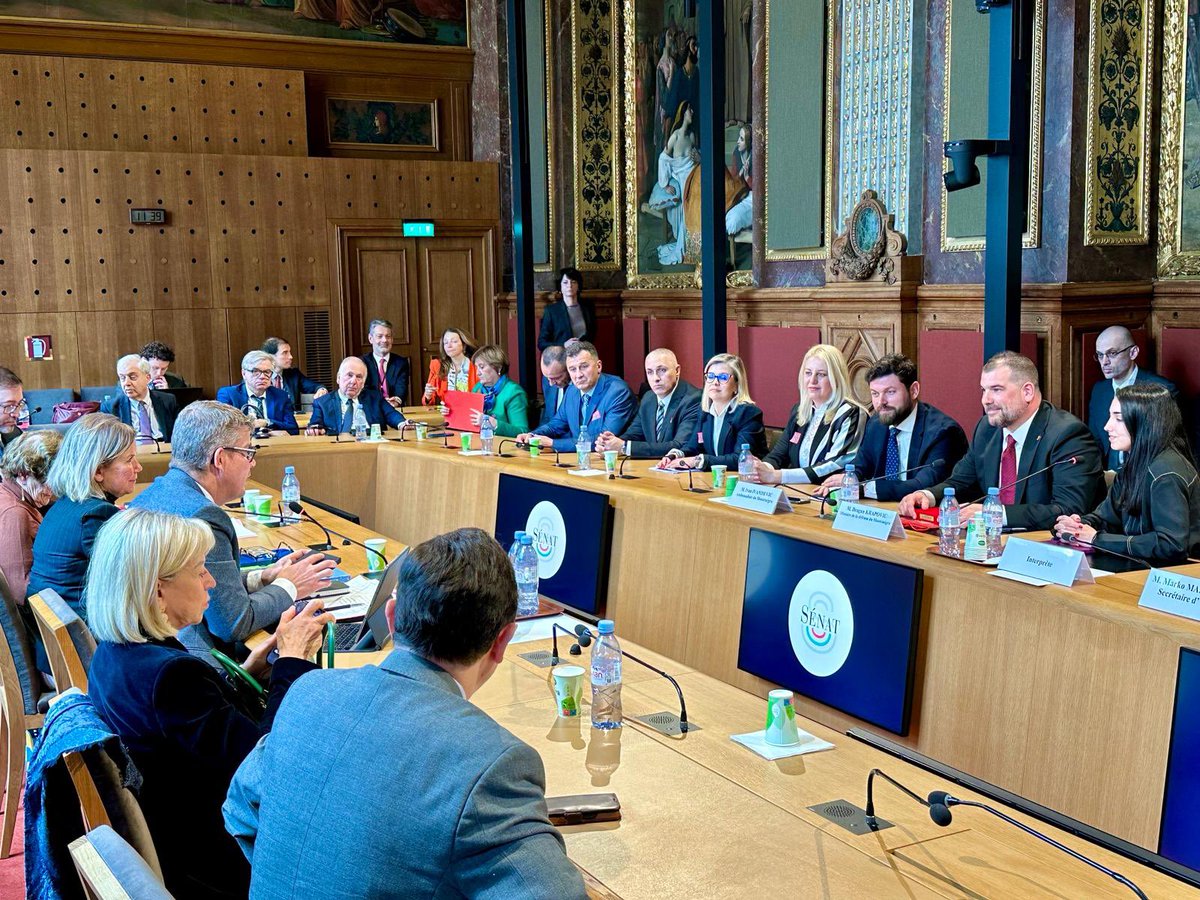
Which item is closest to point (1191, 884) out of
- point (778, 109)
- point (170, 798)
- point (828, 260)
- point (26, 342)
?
point (170, 798)

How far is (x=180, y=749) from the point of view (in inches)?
92.8

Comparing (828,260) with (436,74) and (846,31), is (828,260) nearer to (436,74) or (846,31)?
(846,31)

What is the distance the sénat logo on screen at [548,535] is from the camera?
17.2 feet

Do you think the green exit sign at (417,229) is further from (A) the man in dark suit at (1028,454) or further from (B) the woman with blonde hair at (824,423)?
(A) the man in dark suit at (1028,454)

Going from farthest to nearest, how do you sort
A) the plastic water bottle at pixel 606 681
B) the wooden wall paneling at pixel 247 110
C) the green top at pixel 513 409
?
the wooden wall paneling at pixel 247 110 < the green top at pixel 513 409 < the plastic water bottle at pixel 606 681

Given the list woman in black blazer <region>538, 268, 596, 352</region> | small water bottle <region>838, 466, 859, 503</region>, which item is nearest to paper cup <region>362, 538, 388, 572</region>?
small water bottle <region>838, 466, 859, 503</region>

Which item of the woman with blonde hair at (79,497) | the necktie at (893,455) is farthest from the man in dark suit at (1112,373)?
the woman with blonde hair at (79,497)

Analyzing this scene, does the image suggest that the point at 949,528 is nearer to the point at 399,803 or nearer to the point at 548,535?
the point at 548,535

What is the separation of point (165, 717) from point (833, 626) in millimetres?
2108

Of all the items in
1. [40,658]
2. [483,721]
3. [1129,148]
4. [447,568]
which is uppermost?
[1129,148]

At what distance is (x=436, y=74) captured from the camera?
12.8 metres

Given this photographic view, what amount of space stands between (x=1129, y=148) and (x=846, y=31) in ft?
8.37

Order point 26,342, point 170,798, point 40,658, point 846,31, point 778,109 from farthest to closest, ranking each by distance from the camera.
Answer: point 26,342 < point 778,109 < point 846,31 < point 40,658 < point 170,798

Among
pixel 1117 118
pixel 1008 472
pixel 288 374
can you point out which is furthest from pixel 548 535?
pixel 288 374
